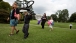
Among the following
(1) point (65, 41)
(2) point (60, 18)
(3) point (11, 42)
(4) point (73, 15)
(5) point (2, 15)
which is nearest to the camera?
(3) point (11, 42)

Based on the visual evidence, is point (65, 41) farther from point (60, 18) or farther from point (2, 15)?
point (60, 18)

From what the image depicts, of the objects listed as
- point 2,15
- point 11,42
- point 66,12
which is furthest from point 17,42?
point 66,12

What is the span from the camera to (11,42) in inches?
468

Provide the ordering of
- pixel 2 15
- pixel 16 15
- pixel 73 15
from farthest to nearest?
pixel 73 15 → pixel 2 15 → pixel 16 15

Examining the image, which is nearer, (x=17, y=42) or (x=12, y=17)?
(x=17, y=42)

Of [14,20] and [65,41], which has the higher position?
[14,20]

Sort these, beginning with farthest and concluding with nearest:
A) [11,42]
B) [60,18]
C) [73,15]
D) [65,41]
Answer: [60,18] → [73,15] → [65,41] → [11,42]

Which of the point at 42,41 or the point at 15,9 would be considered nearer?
the point at 42,41

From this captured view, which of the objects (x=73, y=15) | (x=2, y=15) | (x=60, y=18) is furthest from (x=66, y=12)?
(x=2, y=15)

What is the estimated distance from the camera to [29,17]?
43.5 feet

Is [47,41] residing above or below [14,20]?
below

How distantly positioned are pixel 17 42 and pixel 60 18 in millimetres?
126672

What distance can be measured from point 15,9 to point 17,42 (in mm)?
3016

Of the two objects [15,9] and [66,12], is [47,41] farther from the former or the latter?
[66,12]
